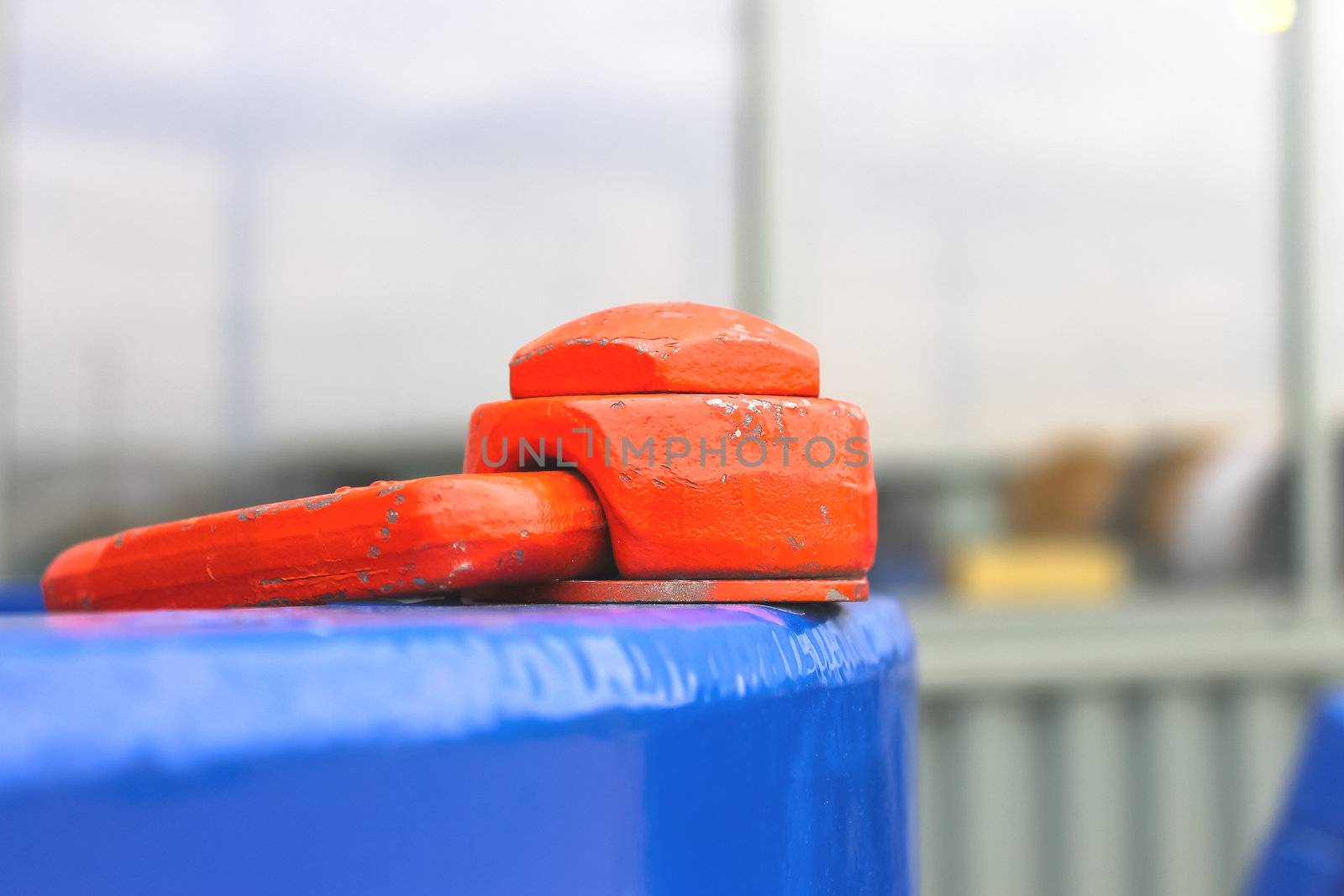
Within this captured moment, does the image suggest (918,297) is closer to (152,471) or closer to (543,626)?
(152,471)

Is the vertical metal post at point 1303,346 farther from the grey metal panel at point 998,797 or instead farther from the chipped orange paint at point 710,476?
the chipped orange paint at point 710,476

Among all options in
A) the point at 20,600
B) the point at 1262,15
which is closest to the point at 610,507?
the point at 20,600

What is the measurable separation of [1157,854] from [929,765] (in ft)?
1.49

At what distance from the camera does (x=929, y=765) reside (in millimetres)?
2059

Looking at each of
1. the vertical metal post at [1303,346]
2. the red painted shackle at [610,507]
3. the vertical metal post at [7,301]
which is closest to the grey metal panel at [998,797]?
the vertical metal post at [1303,346]

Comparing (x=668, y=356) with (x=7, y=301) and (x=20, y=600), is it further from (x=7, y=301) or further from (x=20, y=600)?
(x=7, y=301)

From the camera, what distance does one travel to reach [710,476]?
1.47 ft

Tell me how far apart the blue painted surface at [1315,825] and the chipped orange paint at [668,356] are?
779 mm

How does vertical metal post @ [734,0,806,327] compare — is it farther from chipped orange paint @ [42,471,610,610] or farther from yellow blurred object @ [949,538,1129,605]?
chipped orange paint @ [42,471,610,610]

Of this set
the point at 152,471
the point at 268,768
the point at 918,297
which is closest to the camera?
the point at 268,768

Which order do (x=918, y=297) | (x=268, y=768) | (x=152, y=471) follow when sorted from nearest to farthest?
1. (x=268, y=768)
2. (x=152, y=471)
3. (x=918, y=297)

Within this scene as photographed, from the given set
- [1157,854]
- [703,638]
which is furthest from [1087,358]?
[703,638]

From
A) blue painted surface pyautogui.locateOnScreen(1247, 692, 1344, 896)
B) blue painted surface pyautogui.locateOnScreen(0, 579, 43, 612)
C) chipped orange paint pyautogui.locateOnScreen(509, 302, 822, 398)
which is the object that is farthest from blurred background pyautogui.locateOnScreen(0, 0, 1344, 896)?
chipped orange paint pyautogui.locateOnScreen(509, 302, 822, 398)

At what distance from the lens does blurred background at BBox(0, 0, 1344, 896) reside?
193cm
